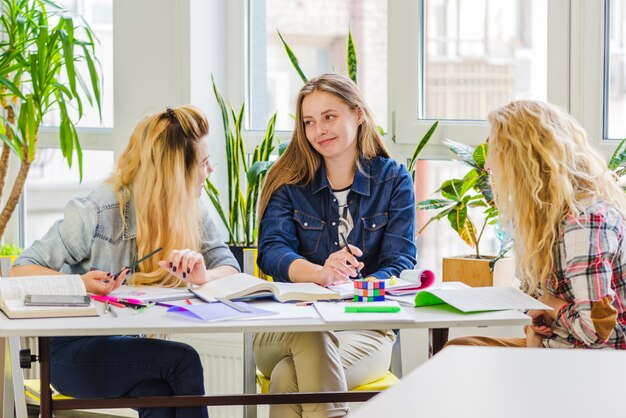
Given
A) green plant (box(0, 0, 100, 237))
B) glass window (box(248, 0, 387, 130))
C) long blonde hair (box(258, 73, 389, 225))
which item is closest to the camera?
long blonde hair (box(258, 73, 389, 225))

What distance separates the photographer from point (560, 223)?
2.30 meters

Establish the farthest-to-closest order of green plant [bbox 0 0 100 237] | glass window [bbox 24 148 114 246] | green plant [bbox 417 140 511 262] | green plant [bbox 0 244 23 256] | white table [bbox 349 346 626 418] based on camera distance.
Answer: glass window [bbox 24 148 114 246]
green plant [bbox 0 244 23 256]
green plant [bbox 0 0 100 237]
green plant [bbox 417 140 511 262]
white table [bbox 349 346 626 418]

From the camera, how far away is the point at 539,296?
2.37m

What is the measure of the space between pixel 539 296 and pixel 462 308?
285 mm

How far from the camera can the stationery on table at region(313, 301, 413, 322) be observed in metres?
2.11

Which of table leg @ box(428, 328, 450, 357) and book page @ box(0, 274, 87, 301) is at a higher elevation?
book page @ box(0, 274, 87, 301)

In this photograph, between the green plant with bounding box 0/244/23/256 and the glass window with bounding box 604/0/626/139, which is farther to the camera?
the green plant with bounding box 0/244/23/256

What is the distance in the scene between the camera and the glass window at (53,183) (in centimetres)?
438

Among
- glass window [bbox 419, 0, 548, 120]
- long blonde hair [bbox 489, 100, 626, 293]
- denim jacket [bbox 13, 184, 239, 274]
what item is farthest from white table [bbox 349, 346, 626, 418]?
glass window [bbox 419, 0, 548, 120]

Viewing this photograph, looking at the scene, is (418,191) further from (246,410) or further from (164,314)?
(164,314)

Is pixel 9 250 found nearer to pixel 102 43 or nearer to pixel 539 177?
pixel 102 43

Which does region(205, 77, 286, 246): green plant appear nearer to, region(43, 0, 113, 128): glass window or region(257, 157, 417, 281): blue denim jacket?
region(257, 157, 417, 281): blue denim jacket

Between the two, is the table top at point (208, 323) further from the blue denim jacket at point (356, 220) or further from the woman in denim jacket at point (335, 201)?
the blue denim jacket at point (356, 220)

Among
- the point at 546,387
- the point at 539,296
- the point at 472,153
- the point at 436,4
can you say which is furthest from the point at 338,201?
the point at 546,387
